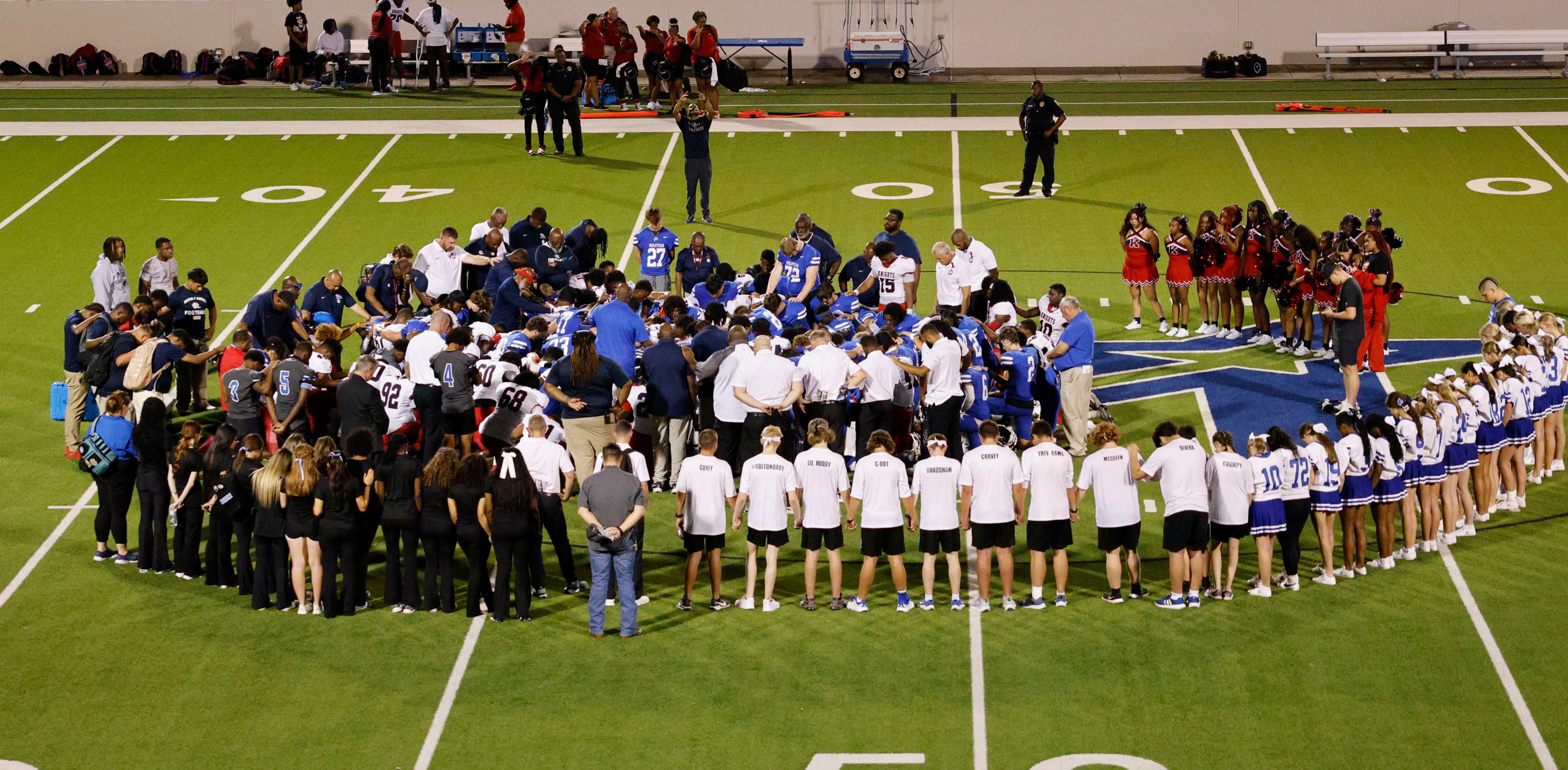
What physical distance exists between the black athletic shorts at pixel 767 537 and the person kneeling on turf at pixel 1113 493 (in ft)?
7.30

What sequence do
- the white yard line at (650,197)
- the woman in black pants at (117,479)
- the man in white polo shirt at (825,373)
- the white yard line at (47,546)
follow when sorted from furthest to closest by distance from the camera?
the white yard line at (650,197)
the man in white polo shirt at (825,373)
the woman in black pants at (117,479)
the white yard line at (47,546)

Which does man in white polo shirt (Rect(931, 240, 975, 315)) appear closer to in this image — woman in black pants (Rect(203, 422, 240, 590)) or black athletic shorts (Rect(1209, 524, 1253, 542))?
black athletic shorts (Rect(1209, 524, 1253, 542))

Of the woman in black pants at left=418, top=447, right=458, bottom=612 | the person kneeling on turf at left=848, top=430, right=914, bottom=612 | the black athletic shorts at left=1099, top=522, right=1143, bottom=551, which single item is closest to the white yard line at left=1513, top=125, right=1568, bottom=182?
the black athletic shorts at left=1099, top=522, right=1143, bottom=551

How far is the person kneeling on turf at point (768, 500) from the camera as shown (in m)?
11.8

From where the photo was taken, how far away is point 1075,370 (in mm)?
15359

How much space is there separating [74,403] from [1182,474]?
10.7 meters

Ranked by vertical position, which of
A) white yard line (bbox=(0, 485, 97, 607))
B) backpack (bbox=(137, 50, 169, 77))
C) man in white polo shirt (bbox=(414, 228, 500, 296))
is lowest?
white yard line (bbox=(0, 485, 97, 607))

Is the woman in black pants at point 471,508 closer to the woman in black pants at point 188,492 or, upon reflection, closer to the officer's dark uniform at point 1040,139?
the woman in black pants at point 188,492

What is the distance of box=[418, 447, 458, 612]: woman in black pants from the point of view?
11.7 metres

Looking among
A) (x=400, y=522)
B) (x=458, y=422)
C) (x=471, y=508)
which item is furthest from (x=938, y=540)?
(x=458, y=422)

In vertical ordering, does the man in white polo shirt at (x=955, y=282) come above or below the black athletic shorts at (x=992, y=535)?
above

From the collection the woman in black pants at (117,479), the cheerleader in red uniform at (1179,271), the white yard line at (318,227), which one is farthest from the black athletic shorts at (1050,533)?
the white yard line at (318,227)

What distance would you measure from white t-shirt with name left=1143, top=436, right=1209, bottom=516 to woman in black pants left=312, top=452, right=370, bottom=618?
5796 millimetres

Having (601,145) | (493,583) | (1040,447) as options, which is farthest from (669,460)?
(601,145)
